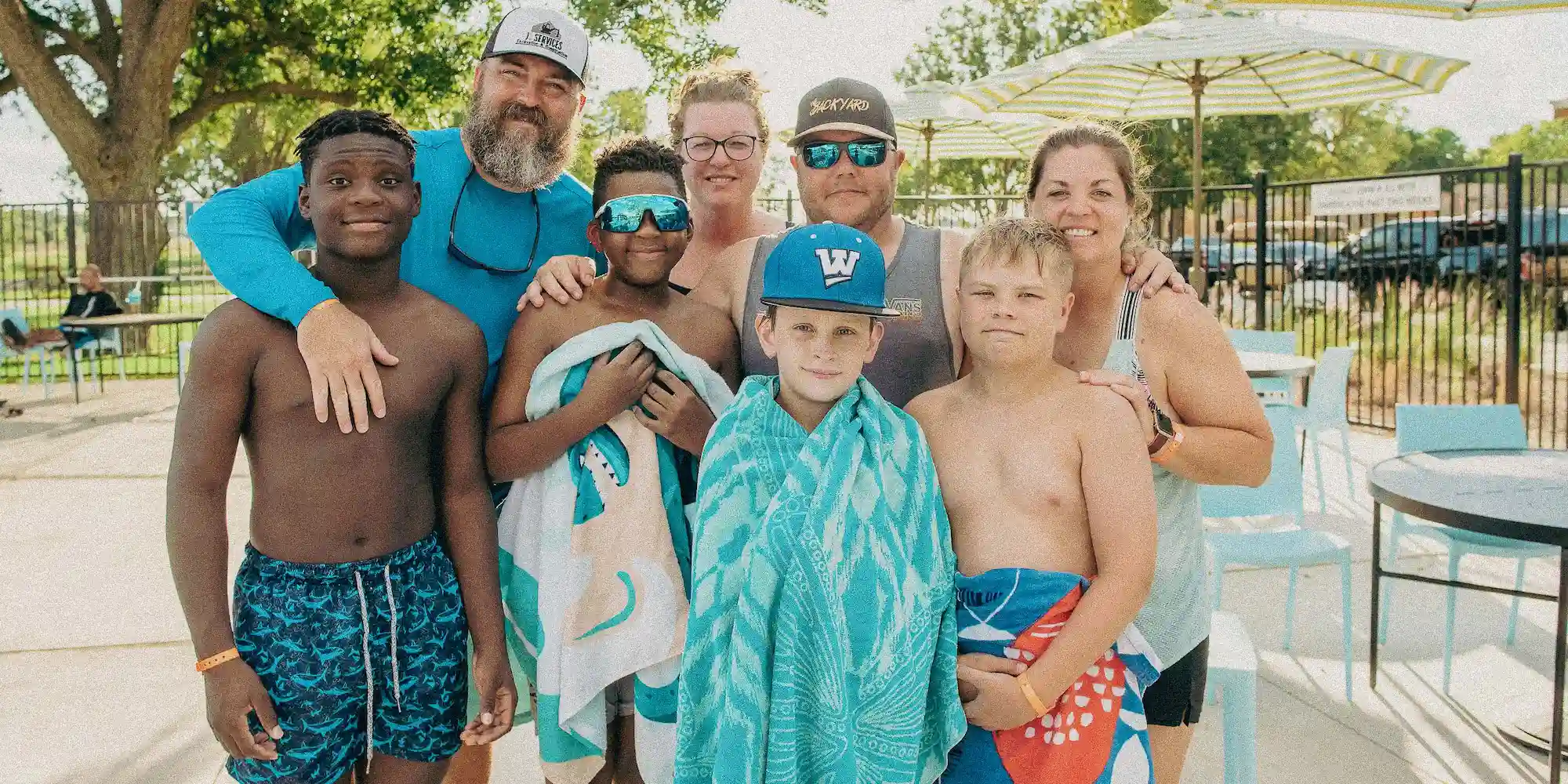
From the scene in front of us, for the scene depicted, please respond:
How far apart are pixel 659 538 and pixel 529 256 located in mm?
928

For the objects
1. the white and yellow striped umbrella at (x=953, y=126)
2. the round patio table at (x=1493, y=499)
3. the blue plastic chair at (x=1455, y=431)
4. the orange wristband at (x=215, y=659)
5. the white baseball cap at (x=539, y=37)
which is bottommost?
the orange wristband at (x=215, y=659)

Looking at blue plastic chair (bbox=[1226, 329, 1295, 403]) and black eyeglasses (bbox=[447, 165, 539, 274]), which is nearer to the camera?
black eyeglasses (bbox=[447, 165, 539, 274])

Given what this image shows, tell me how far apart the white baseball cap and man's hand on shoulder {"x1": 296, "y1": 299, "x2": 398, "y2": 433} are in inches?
38.7

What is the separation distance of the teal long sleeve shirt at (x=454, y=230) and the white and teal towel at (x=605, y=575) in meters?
0.40

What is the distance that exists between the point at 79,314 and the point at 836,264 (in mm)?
14115

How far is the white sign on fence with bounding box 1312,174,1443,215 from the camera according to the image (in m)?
8.94

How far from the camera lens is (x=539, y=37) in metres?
2.76

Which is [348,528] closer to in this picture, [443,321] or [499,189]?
[443,321]

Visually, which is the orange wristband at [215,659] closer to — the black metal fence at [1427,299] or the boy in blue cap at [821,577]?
the boy in blue cap at [821,577]

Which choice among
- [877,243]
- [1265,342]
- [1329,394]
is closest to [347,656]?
[877,243]

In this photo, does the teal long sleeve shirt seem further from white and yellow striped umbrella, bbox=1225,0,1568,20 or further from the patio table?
the patio table

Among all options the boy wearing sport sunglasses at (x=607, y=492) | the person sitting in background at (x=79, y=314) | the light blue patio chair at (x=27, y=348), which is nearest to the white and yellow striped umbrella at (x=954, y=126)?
the boy wearing sport sunglasses at (x=607, y=492)

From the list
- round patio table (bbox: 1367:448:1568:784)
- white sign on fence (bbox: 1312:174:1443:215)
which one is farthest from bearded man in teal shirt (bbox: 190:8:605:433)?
white sign on fence (bbox: 1312:174:1443:215)

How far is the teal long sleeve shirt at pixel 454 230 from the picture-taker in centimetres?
236
